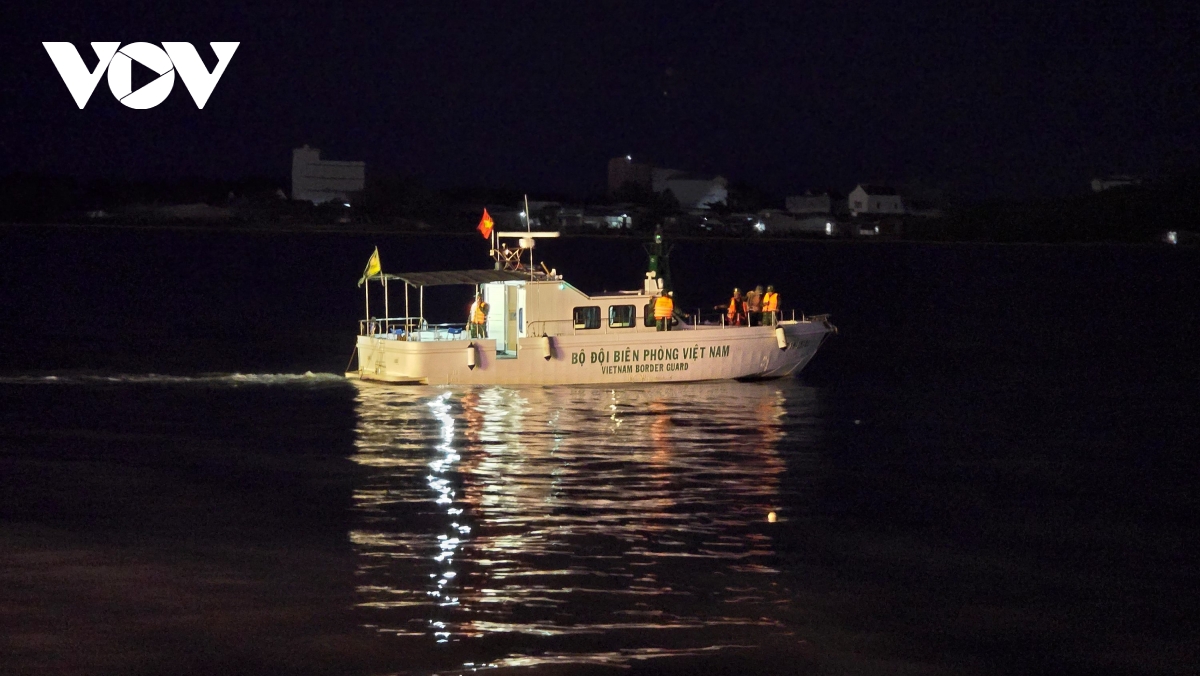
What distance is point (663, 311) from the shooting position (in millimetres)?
27172

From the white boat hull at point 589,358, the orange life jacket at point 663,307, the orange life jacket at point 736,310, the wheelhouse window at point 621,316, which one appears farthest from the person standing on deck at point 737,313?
the wheelhouse window at point 621,316

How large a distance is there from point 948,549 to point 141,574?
7.89 meters

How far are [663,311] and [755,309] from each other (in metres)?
2.85

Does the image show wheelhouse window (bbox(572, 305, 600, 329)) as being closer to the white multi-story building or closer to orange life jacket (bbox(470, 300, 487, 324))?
orange life jacket (bbox(470, 300, 487, 324))

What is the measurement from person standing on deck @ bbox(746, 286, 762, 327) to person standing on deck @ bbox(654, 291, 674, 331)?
2.24 metres

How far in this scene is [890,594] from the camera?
12695 millimetres

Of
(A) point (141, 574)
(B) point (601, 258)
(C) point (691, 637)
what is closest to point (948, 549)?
(C) point (691, 637)

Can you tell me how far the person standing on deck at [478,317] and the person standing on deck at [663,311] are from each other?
10.7ft

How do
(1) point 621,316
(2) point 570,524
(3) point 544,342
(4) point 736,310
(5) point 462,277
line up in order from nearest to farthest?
(2) point 570,524, (3) point 544,342, (5) point 462,277, (1) point 621,316, (4) point 736,310

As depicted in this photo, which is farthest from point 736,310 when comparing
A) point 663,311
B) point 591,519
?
point 591,519

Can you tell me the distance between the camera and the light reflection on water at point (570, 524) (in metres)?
11.5

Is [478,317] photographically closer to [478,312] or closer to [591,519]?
[478,312]

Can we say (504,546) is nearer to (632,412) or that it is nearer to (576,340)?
(632,412)

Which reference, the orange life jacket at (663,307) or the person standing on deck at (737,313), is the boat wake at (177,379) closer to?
the orange life jacket at (663,307)
